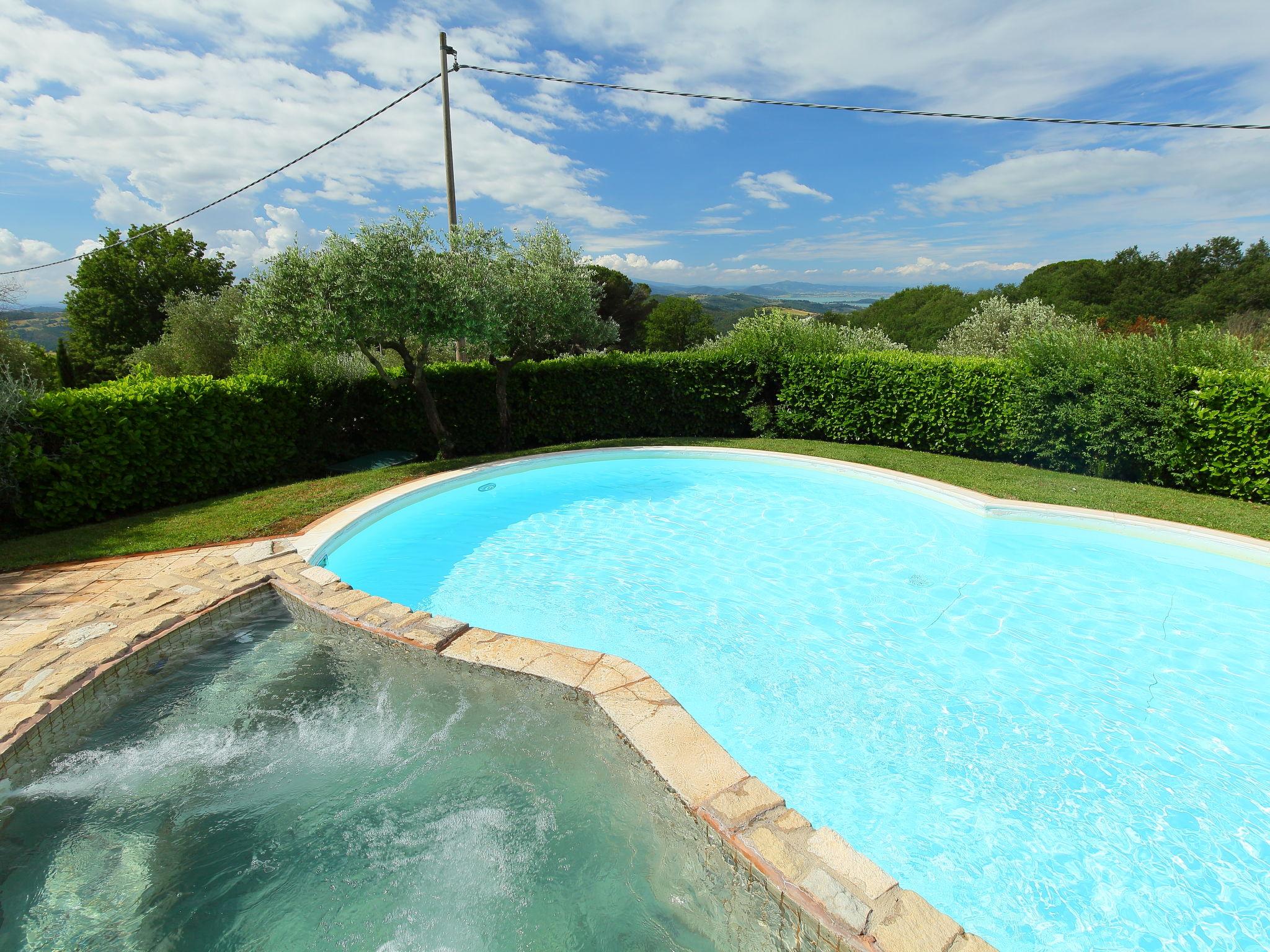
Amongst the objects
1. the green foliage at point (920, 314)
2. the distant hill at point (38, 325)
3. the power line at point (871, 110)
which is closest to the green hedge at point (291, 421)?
the power line at point (871, 110)

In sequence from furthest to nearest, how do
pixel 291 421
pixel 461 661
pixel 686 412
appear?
1. pixel 686 412
2. pixel 291 421
3. pixel 461 661

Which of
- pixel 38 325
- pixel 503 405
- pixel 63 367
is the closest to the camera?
pixel 503 405

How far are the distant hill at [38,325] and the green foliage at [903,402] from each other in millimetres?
21365

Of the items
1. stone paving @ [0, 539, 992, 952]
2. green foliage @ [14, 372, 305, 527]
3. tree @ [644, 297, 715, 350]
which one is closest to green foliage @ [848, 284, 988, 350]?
tree @ [644, 297, 715, 350]

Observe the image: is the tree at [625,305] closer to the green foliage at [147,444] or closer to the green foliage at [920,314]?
the green foliage at [920,314]

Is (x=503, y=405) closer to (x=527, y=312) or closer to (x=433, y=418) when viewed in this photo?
(x=433, y=418)

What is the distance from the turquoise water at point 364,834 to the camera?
261 cm

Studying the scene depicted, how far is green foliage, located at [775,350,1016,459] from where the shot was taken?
10.6 m

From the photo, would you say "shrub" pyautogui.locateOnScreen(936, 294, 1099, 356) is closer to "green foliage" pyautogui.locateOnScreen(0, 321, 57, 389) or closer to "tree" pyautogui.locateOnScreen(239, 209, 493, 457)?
"tree" pyautogui.locateOnScreen(239, 209, 493, 457)

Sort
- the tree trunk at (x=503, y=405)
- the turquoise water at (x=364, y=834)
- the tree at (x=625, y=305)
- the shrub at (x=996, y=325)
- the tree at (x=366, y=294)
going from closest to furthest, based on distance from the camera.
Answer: the turquoise water at (x=364, y=834) → the tree at (x=366, y=294) → the tree trunk at (x=503, y=405) → the shrub at (x=996, y=325) → the tree at (x=625, y=305)

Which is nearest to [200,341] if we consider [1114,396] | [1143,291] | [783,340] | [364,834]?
[783,340]

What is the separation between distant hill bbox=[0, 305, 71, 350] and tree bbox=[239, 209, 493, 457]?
44.9 ft

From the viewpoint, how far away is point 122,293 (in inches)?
1103

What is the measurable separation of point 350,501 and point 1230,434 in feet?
39.8
